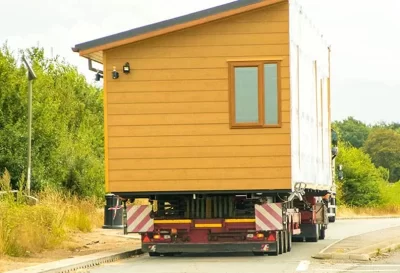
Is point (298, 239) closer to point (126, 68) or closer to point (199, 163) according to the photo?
point (199, 163)

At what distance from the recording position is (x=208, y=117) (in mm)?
21656

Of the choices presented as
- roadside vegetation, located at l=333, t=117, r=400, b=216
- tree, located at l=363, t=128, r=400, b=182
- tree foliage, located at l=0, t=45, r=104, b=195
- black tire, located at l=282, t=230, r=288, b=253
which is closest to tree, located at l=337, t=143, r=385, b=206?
roadside vegetation, located at l=333, t=117, r=400, b=216

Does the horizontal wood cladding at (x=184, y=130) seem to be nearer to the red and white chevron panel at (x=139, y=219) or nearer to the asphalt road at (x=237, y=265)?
the red and white chevron panel at (x=139, y=219)

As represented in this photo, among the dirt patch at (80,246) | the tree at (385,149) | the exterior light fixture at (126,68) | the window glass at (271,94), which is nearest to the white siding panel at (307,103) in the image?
the window glass at (271,94)

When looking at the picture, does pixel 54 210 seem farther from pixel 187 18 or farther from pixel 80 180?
pixel 80 180

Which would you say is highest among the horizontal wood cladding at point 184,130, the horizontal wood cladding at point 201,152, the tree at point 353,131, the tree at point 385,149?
the tree at point 353,131

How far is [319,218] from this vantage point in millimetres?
30844

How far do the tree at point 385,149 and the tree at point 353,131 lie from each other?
16.9m

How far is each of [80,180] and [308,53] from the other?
1776cm

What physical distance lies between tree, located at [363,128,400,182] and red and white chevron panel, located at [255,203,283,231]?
118 m

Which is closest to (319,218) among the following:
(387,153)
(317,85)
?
(317,85)

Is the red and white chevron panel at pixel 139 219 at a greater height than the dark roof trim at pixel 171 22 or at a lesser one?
lesser

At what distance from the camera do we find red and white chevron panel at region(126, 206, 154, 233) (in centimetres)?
2230

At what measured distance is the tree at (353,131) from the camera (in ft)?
530
